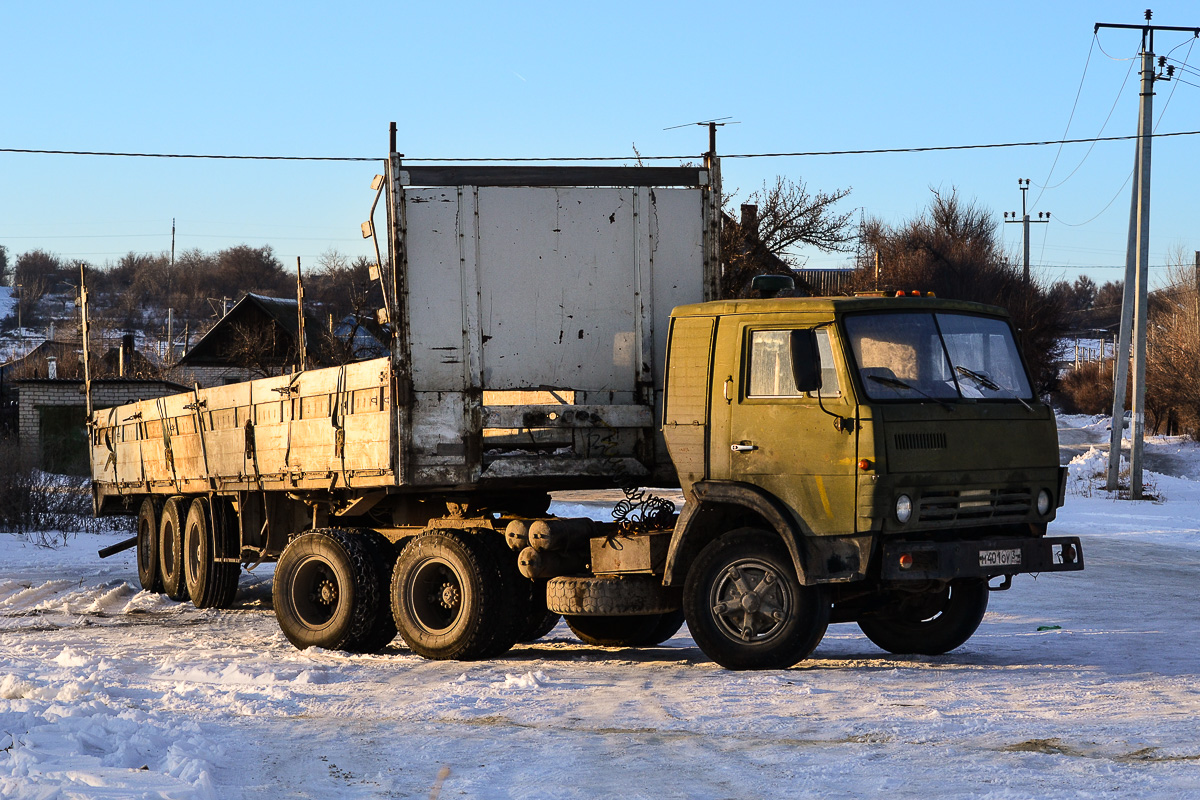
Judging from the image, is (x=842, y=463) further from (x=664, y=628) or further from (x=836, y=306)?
(x=664, y=628)

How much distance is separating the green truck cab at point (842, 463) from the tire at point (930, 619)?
58cm

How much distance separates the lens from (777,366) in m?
8.55

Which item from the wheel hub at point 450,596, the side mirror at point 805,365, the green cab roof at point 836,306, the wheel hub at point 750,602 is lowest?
the wheel hub at point 450,596

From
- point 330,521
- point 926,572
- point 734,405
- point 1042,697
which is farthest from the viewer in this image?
point 330,521

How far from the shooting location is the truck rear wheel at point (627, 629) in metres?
10.7

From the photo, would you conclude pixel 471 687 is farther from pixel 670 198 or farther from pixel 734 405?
pixel 670 198

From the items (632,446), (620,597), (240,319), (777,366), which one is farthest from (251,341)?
(777,366)

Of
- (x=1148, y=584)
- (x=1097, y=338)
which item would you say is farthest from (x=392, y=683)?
(x=1097, y=338)

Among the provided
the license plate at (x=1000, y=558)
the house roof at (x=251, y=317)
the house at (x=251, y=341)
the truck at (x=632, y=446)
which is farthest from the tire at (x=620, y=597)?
the house roof at (x=251, y=317)

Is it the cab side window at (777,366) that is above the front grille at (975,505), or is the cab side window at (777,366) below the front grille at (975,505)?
above

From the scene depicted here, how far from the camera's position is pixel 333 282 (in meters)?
84.4

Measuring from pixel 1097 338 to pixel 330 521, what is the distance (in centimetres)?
13299

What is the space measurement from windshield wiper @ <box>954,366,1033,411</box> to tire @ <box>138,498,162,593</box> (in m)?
10.3

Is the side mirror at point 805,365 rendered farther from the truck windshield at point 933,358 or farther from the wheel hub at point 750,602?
the wheel hub at point 750,602
